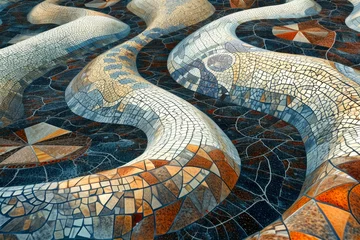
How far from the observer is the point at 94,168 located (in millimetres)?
4801

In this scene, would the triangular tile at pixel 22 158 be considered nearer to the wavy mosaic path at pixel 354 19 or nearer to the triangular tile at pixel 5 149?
the triangular tile at pixel 5 149

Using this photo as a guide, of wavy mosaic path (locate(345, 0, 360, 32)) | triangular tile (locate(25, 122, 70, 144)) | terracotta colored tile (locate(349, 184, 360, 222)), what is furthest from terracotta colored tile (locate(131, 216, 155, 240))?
wavy mosaic path (locate(345, 0, 360, 32))

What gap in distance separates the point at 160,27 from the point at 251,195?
484 cm

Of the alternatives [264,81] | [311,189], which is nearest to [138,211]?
[311,189]

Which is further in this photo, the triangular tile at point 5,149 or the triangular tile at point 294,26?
the triangular tile at point 294,26

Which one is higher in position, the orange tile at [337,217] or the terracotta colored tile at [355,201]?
the terracotta colored tile at [355,201]

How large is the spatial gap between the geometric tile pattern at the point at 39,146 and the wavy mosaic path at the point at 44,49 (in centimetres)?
51

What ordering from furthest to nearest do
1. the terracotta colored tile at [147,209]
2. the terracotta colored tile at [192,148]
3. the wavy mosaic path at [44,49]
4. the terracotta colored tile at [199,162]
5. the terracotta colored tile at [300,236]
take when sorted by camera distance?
the wavy mosaic path at [44,49] < the terracotta colored tile at [192,148] < the terracotta colored tile at [199,162] < the terracotta colored tile at [147,209] < the terracotta colored tile at [300,236]

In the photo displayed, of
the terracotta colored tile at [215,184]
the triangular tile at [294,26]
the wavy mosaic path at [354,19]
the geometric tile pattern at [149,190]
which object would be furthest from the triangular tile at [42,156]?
the wavy mosaic path at [354,19]

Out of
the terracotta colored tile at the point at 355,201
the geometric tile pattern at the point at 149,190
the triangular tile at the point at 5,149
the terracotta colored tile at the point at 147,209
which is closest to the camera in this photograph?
the terracotta colored tile at the point at 355,201

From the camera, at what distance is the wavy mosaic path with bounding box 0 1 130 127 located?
21.5ft

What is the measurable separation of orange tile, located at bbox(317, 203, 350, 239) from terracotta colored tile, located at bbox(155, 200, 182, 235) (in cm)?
118

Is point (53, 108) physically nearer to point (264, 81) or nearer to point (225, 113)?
point (225, 113)

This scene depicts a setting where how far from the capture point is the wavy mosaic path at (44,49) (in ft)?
21.5
